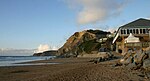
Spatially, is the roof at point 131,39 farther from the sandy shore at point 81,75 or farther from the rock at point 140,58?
the rock at point 140,58

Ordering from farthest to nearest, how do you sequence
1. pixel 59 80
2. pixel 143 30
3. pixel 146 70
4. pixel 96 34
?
pixel 96 34
pixel 143 30
pixel 146 70
pixel 59 80

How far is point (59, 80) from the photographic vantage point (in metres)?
13.2

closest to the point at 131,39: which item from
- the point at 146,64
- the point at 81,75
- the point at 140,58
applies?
the point at 140,58

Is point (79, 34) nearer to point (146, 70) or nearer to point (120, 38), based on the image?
point (120, 38)

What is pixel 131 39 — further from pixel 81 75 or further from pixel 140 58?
pixel 81 75

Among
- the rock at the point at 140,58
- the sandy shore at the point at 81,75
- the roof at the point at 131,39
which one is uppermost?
the roof at the point at 131,39

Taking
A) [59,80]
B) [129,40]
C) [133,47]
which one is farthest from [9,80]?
[129,40]

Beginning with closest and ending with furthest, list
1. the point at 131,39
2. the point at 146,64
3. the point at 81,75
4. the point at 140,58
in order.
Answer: the point at 81,75
the point at 146,64
the point at 140,58
the point at 131,39

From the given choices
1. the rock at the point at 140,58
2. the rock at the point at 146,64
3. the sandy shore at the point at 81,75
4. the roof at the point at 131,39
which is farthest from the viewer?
the roof at the point at 131,39

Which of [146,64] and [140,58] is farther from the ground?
[140,58]

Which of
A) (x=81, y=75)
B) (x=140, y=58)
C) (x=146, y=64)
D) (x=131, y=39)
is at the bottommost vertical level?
(x=81, y=75)

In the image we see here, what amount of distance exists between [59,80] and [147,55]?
736 cm

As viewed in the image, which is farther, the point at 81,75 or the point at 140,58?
the point at 140,58

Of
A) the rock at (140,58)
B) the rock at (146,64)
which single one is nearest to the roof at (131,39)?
the rock at (140,58)
